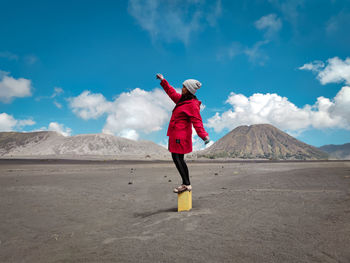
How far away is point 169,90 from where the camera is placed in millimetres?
4629

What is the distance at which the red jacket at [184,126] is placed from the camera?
3838mm

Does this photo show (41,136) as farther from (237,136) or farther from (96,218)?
(237,136)

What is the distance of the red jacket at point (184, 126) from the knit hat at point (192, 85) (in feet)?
0.69

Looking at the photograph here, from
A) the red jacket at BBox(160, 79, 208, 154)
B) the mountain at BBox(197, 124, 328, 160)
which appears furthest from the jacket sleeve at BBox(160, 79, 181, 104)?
the mountain at BBox(197, 124, 328, 160)

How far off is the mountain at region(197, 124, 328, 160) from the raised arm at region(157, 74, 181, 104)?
117487 millimetres

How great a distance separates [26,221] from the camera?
362 centimetres

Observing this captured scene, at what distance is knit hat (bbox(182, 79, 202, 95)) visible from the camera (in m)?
4.09

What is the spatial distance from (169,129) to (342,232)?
2685mm

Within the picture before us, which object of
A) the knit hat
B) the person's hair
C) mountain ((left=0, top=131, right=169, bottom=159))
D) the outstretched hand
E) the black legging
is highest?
mountain ((left=0, top=131, right=169, bottom=159))

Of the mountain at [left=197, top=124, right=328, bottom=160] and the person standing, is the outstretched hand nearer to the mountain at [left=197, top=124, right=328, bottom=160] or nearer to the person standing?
the person standing

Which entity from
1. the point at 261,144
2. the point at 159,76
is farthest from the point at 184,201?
the point at 261,144

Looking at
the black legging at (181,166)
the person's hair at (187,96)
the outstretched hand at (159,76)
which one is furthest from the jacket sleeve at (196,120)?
the outstretched hand at (159,76)

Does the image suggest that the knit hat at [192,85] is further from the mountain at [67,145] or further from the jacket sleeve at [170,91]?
the mountain at [67,145]

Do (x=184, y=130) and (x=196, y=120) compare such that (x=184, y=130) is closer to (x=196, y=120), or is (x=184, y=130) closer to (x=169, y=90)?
(x=196, y=120)
